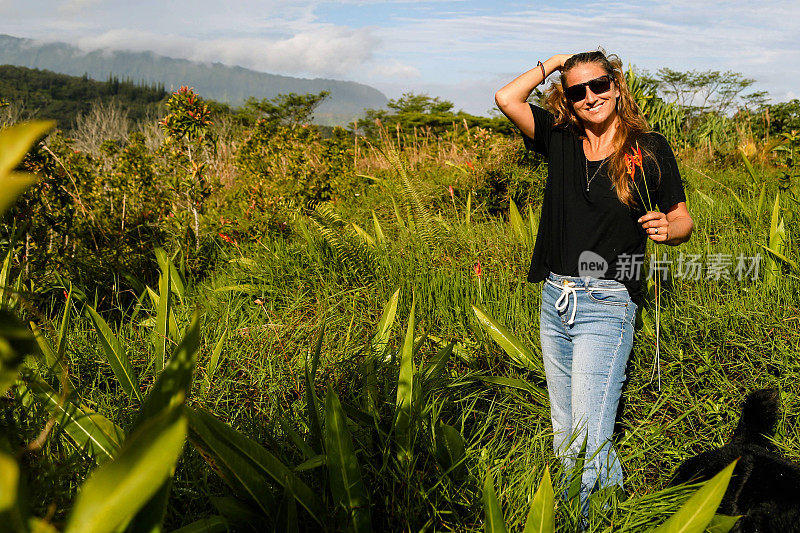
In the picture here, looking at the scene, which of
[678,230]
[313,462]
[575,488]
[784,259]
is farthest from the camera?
[784,259]

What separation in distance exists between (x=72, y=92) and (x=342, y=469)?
7095cm

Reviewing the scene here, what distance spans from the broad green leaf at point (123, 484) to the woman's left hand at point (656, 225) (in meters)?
1.67

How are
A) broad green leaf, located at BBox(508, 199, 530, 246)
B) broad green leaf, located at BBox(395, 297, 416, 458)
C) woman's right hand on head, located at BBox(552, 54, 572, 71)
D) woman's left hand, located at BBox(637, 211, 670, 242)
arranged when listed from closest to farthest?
1. broad green leaf, located at BBox(395, 297, 416, 458)
2. woman's left hand, located at BBox(637, 211, 670, 242)
3. woman's right hand on head, located at BBox(552, 54, 572, 71)
4. broad green leaf, located at BBox(508, 199, 530, 246)

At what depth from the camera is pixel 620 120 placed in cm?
Result: 200

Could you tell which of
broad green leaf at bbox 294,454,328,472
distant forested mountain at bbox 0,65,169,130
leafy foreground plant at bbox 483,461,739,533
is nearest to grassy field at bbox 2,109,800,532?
broad green leaf at bbox 294,454,328,472

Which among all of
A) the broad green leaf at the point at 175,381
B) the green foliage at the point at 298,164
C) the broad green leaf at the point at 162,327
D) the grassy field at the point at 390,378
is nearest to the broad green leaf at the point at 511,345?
the grassy field at the point at 390,378

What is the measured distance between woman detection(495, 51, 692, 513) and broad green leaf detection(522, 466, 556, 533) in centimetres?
71

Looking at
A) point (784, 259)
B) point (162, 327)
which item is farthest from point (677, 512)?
point (784, 259)

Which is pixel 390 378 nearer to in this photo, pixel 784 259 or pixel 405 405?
pixel 405 405

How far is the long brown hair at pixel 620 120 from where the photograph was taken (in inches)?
73.4

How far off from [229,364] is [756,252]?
2.95 m

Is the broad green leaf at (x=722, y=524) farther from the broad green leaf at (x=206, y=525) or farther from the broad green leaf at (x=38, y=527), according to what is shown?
the broad green leaf at (x=38, y=527)

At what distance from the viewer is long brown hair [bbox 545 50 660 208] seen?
1863mm

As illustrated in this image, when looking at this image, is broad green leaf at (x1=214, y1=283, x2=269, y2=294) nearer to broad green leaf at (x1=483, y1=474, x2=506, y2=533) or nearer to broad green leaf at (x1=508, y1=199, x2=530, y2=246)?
broad green leaf at (x1=508, y1=199, x2=530, y2=246)
